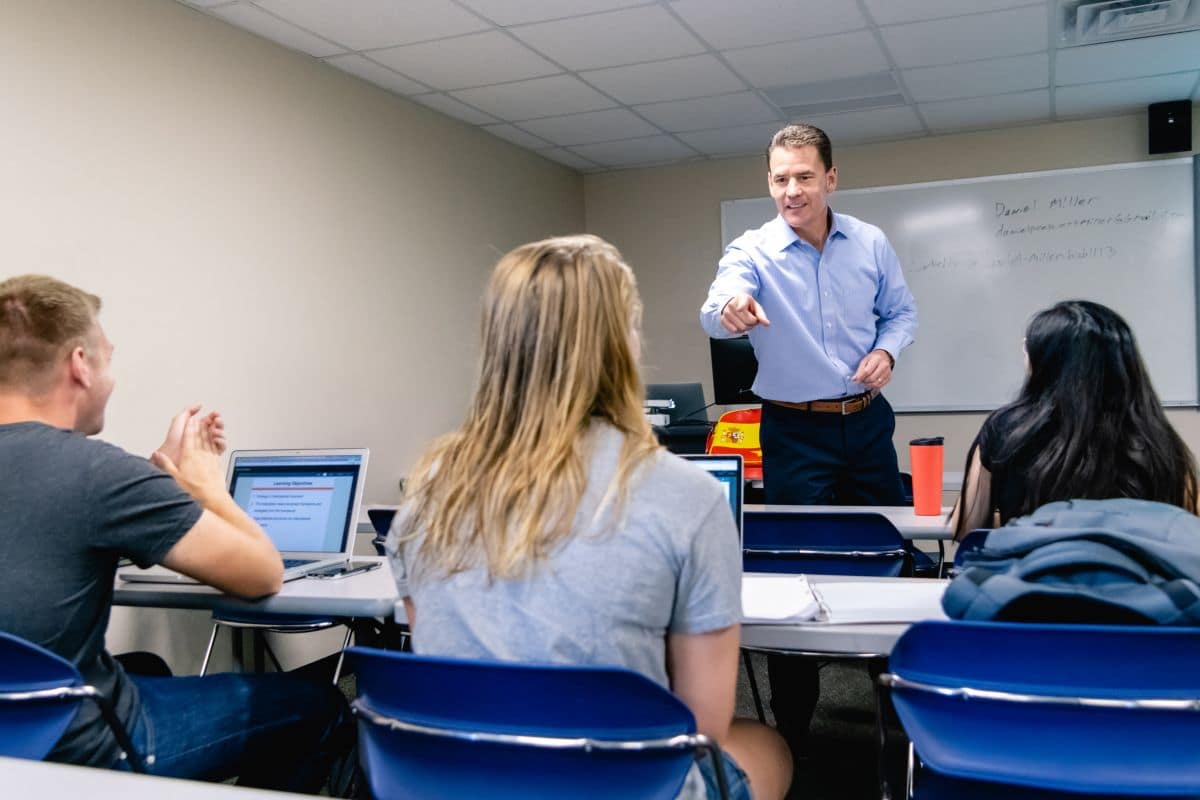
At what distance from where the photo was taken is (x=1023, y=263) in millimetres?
5676

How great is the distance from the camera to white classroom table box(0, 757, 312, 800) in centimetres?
90

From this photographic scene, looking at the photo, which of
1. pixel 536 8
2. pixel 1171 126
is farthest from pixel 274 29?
pixel 1171 126

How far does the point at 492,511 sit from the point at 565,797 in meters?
0.34

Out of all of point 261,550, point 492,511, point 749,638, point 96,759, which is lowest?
point 96,759

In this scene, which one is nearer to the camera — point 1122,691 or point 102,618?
point 1122,691

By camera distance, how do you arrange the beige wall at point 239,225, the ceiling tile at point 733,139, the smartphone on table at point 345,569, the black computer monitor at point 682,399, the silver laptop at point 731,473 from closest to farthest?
the silver laptop at point 731,473, the smartphone on table at point 345,569, the beige wall at point 239,225, the black computer monitor at point 682,399, the ceiling tile at point 733,139

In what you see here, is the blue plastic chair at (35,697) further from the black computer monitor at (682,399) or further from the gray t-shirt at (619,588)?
the black computer monitor at (682,399)

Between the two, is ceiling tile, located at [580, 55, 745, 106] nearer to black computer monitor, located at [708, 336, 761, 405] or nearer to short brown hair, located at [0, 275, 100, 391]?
black computer monitor, located at [708, 336, 761, 405]

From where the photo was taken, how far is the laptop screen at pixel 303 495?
234 cm

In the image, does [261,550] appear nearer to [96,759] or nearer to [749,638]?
[96,759]

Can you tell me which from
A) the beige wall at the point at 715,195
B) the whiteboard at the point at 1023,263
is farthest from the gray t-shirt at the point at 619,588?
the whiteboard at the point at 1023,263

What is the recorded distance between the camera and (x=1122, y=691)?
1.18 meters

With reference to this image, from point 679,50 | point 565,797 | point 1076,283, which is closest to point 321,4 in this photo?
point 679,50

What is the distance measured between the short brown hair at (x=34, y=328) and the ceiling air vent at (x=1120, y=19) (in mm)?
3705
